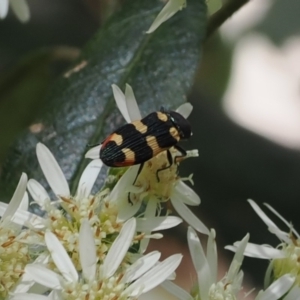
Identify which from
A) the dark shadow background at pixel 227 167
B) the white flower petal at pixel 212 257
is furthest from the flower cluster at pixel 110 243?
the dark shadow background at pixel 227 167

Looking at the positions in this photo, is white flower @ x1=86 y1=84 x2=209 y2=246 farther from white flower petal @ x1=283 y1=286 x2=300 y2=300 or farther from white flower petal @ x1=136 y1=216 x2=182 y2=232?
white flower petal @ x1=283 y1=286 x2=300 y2=300

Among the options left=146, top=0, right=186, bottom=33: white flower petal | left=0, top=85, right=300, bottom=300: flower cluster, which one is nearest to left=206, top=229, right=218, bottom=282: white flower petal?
left=0, top=85, right=300, bottom=300: flower cluster

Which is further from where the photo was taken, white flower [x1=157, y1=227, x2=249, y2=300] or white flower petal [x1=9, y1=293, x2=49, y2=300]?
white flower [x1=157, y1=227, x2=249, y2=300]

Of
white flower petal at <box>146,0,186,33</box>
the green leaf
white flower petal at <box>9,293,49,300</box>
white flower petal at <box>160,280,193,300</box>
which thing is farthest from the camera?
the green leaf

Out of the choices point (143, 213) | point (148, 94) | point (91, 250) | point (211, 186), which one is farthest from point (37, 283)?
point (211, 186)

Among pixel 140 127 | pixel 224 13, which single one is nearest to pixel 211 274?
pixel 140 127

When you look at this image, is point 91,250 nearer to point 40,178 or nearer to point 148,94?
point 40,178

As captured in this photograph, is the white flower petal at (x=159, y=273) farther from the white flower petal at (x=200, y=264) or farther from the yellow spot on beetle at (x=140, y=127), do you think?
the yellow spot on beetle at (x=140, y=127)

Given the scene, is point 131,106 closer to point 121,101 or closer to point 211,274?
point 121,101

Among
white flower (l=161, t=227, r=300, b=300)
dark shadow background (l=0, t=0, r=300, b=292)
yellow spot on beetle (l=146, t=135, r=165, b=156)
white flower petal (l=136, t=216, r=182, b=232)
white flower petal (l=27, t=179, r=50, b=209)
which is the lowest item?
dark shadow background (l=0, t=0, r=300, b=292)
